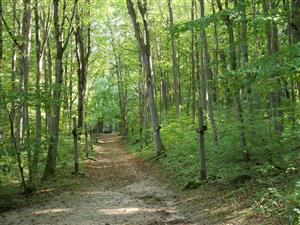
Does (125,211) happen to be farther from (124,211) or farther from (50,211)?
(50,211)

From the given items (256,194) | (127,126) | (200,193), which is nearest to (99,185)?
(200,193)

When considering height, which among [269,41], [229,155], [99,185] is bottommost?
[99,185]

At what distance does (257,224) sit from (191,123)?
15820 mm

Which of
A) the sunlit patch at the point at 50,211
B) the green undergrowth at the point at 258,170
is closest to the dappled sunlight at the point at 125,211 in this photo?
the sunlit patch at the point at 50,211

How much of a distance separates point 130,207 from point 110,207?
0.58m

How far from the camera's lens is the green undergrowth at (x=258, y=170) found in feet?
21.3

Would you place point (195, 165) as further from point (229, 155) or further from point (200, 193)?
point (200, 193)

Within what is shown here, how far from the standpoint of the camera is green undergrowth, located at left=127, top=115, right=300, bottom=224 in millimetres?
6492

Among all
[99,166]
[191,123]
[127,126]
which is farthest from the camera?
[127,126]

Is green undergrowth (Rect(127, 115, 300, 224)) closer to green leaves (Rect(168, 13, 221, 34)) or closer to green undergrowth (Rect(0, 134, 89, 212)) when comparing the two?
green leaves (Rect(168, 13, 221, 34))

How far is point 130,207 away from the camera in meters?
9.74

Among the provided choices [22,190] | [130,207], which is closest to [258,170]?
[130,207]

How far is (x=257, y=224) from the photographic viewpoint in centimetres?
622

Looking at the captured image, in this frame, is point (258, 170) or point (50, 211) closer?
point (258, 170)
